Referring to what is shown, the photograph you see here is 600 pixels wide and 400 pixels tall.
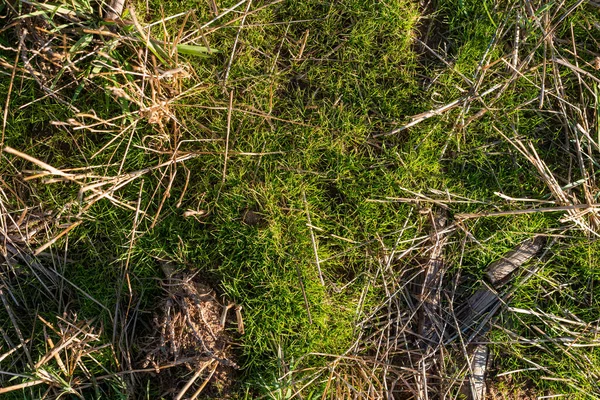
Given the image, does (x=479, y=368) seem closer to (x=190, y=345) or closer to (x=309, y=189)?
(x=309, y=189)

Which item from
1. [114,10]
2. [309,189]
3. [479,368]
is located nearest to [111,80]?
[114,10]

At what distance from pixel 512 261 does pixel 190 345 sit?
1637 millimetres

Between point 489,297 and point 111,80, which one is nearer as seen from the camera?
point 111,80

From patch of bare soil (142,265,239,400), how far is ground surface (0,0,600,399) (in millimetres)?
17

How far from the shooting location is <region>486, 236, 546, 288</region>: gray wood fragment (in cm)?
260

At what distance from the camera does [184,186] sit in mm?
2520

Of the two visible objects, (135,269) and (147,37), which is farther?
(135,269)

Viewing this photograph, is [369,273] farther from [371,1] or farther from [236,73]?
[371,1]

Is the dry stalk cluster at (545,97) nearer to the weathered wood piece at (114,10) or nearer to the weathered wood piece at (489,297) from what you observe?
the weathered wood piece at (489,297)

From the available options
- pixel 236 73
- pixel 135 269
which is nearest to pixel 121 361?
pixel 135 269

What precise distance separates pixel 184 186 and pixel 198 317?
2.07 ft

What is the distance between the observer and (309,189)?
2568 millimetres

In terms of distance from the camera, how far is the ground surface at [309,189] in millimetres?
2471

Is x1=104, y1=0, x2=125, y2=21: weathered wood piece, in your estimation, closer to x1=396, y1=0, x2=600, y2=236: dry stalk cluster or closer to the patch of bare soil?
the patch of bare soil
